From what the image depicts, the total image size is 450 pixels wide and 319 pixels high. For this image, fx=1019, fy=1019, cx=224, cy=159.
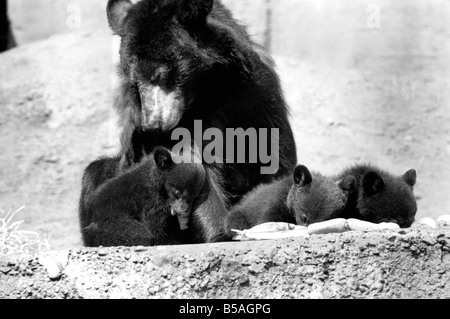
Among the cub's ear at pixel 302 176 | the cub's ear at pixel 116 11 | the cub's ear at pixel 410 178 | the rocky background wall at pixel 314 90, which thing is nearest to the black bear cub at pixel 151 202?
the cub's ear at pixel 302 176

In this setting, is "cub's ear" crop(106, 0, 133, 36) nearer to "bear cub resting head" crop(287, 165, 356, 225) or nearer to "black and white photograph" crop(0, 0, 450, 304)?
"black and white photograph" crop(0, 0, 450, 304)

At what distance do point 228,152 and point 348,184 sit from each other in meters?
1.24

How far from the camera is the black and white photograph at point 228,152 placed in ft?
21.1

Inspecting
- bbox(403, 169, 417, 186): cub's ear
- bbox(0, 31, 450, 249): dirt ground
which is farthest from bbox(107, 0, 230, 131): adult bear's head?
bbox(0, 31, 450, 249): dirt ground

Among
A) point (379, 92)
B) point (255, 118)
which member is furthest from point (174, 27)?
point (379, 92)

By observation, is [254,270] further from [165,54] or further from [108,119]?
[108,119]

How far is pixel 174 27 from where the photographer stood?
833 centimetres

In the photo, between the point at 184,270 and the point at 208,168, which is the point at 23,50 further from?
the point at 184,270

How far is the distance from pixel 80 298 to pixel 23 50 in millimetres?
8755

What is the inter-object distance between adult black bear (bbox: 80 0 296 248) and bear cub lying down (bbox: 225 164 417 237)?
47cm

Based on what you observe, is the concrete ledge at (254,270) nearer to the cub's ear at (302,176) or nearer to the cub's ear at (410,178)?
the cub's ear at (302,176)

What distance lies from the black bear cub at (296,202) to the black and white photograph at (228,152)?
0.01 m

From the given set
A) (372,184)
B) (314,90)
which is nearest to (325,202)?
(372,184)

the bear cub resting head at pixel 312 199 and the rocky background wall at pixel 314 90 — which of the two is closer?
the bear cub resting head at pixel 312 199
